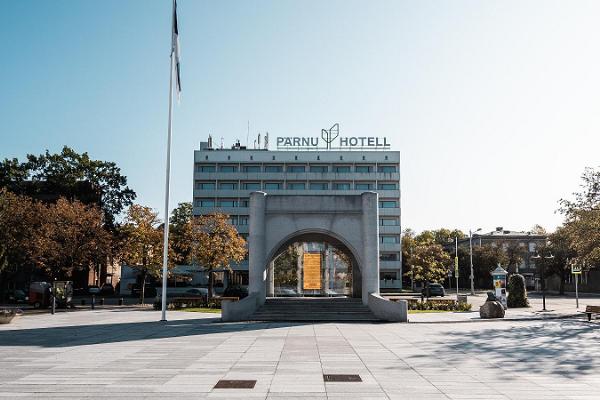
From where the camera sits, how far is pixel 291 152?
8956 cm

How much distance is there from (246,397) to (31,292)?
42.1m

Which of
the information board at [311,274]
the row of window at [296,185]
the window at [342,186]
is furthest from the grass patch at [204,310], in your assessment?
the window at [342,186]

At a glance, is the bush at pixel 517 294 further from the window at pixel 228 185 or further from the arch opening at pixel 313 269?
the window at pixel 228 185

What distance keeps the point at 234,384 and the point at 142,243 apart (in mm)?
38306

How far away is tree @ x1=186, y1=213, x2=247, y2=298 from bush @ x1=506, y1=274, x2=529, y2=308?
23.7 meters

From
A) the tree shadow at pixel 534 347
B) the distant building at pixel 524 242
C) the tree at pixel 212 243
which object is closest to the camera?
the tree shadow at pixel 534 347

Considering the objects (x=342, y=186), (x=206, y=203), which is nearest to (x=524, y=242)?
(x=342, y=186)

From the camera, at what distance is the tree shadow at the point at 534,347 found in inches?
575

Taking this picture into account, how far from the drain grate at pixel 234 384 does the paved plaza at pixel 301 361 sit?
229 mm

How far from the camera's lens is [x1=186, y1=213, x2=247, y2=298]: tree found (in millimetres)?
47281

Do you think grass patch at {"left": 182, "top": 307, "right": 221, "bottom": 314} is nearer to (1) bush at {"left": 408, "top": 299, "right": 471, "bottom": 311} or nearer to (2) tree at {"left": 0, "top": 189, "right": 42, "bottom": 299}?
(1) bush at {"left": 408, "top": 299, "right": 471, "bottom": 311}

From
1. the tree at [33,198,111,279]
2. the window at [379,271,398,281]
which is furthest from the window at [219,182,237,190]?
the tree at [33,198,111,279]

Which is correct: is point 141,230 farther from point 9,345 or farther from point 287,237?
point 9,345

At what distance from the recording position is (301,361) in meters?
15.4
